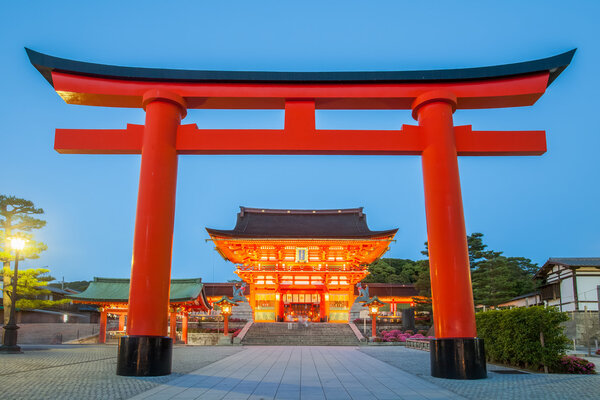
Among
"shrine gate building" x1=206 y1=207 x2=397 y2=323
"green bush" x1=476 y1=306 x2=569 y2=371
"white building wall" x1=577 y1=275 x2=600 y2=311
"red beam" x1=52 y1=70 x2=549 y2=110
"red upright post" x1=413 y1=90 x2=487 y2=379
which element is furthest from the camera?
"shrine gate building" x1=206 y1=207 x2=397 y2=323

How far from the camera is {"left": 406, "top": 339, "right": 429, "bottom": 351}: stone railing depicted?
61.1 feet

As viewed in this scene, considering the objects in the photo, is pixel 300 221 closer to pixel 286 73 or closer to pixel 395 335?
pixel 395 335

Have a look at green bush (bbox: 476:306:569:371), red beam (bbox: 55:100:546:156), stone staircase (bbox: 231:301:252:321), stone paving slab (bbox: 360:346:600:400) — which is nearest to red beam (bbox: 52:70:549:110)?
red beam (bbox: 55:100:546:156)

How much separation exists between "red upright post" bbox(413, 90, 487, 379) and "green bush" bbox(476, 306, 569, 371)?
2687mm

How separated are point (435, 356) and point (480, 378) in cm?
83

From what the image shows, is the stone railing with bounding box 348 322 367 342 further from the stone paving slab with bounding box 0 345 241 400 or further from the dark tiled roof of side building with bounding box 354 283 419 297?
the stone paving slab with bounding box 0 345 241 400

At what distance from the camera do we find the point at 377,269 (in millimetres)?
52906

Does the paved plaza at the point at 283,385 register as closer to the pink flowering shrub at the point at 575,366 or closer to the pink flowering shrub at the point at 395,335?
the pink flowering shrub at the point at 575,366

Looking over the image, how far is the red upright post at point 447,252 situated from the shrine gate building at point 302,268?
1986 centimetres

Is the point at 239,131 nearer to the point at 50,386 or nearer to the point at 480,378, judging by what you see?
the point at 50,386

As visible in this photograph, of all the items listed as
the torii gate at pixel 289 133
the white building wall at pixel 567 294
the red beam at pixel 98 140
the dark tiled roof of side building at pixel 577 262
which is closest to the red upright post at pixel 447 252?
the torii gate at pixel 289 133

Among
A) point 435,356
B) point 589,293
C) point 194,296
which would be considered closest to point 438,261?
point 435,356

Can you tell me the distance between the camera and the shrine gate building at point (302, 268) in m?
29.0

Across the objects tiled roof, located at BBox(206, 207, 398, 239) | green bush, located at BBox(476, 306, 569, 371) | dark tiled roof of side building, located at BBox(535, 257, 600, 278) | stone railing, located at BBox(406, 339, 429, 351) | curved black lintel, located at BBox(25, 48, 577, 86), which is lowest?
stone railing, located at BBox(406, 339, 429, 351)
